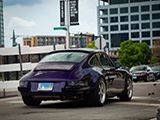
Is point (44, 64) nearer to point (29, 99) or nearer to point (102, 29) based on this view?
point (29, 99)

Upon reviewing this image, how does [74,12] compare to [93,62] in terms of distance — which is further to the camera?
[74,12]

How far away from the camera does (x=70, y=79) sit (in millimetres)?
9055

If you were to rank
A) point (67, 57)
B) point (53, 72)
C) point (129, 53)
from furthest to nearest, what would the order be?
1. point (129, 53)
2. point (67, 57)
3. point (53, 72)

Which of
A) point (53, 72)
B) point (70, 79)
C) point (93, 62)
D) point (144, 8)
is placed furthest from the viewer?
point (144, 8)

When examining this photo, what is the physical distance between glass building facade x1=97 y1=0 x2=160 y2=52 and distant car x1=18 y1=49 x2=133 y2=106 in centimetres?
12235

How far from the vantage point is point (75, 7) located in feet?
94.2

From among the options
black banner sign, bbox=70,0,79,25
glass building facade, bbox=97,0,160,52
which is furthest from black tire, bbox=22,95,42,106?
glass building facade, bbox=97,0,160,52

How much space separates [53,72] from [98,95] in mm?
1233

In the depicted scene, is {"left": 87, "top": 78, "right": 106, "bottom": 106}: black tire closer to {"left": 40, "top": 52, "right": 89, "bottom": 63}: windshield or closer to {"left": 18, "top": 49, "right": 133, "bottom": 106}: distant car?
A: {"left": 18, "top": 49, "right": 133, "bottom": 106}: distant car

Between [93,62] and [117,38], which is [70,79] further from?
[117,38]

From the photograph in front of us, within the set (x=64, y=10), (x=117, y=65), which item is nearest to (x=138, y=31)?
(x=64, y=10)

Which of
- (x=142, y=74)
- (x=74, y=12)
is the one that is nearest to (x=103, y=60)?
(x=74, y=12)

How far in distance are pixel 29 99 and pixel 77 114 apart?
2300mm

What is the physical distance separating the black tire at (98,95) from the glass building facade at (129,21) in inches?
4829
